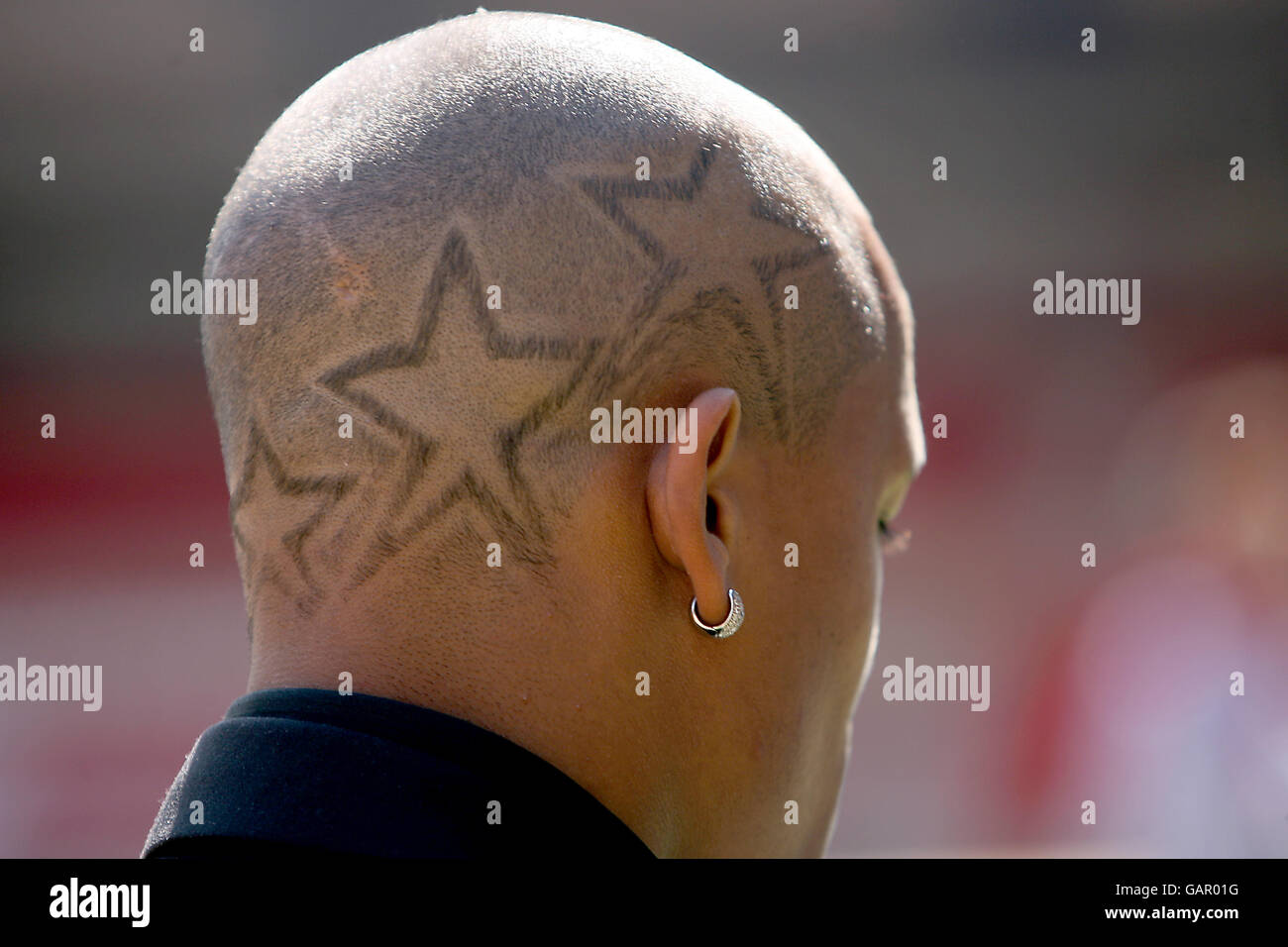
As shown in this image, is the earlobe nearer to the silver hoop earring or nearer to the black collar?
the silver hoop earring

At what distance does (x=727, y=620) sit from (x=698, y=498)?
5.4 inches

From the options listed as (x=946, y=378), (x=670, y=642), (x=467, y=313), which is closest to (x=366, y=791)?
(x=670, y=642)

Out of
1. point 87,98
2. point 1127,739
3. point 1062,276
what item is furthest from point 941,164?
point 87,98

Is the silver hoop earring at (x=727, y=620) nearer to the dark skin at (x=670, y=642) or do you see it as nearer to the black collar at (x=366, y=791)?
the dark skin at (x=670, y=642)

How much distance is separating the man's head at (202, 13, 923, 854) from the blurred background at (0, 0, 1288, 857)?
4288 millimetres

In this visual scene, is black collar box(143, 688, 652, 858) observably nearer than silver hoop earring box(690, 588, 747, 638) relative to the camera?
Yes

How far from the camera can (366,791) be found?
904 mm

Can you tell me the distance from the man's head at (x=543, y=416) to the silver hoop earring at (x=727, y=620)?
0.01 metres

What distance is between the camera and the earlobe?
102cm

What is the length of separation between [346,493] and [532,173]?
A: 1.23ft

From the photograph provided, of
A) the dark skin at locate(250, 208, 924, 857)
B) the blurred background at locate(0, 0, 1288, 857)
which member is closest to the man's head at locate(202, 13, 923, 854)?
the dark skin at locate(250, 208, 924, 857)

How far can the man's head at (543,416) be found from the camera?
3.35ft

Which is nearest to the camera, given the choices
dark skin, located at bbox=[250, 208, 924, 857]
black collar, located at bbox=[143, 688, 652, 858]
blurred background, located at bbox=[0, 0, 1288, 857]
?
black collar, located at bbox=[143, 688, 652, 858]

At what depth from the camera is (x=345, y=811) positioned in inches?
35.3
